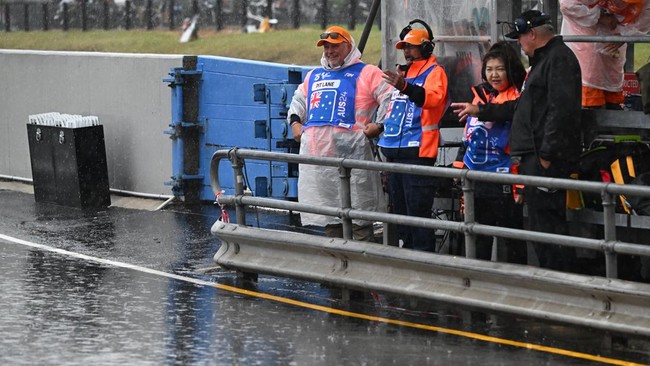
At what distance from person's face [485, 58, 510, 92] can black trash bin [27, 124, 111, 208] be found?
25.7 ft

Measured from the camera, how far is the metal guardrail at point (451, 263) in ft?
31.0

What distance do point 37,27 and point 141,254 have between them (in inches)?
1215

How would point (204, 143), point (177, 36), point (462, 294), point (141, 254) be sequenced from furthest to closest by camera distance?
1. point (177, 36)
2. point (204, 143)
3. point (141, 254)
4. point (462, 294)

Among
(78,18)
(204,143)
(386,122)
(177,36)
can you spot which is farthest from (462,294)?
(78,18)

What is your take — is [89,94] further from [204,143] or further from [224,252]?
[224,252]

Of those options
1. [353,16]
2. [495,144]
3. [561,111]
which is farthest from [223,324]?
[353,16]

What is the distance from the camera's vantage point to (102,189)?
59.8 feet

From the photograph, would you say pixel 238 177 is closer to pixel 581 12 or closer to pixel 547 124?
pixel 547 124

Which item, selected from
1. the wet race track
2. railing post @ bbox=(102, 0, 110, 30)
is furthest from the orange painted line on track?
railing post @ bbox=(102, 0, 110, 30)

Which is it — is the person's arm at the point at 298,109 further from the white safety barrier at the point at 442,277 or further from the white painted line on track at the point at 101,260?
the white painted line on track at the point at 101,260

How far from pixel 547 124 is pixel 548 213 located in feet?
2.18

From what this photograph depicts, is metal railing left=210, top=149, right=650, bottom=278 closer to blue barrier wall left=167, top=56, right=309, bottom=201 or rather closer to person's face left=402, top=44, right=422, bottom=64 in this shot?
person's face left=402, top=44, right=422, bottom=64

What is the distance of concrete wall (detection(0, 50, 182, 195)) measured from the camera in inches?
718

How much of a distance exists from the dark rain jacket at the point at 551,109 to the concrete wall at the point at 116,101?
7772 millimetres
